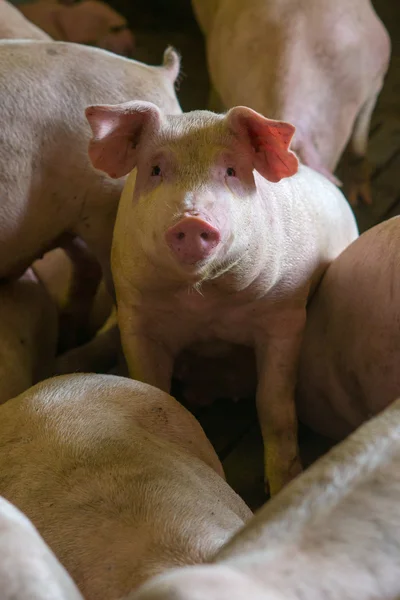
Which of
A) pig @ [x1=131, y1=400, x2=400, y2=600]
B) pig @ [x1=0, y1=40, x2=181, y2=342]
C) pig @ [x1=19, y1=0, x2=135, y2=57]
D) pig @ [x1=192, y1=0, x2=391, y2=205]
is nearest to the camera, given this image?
pig @ [x1=131, y1=400, x2=400, y2=600]

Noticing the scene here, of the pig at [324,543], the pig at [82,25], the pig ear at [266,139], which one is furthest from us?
the pig at [82,25]

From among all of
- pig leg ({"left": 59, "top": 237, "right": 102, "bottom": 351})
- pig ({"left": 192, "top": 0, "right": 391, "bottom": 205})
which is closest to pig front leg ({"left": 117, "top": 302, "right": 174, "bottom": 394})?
pig leg ({"left": 59, "top": 237, "right": 102, "bottom": 351})

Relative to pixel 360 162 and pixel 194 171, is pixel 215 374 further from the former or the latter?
pixel 360 162

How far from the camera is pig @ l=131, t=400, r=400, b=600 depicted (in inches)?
23.0

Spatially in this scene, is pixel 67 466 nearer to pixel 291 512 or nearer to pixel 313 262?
pixel 291 512

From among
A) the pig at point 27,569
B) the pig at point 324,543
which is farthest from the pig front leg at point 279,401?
the pig at point 27,569

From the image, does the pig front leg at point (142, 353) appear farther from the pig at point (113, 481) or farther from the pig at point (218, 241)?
the pig at point (113, 481)

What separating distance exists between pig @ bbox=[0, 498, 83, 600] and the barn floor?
2.94ft

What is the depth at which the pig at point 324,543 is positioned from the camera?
584 millimetres

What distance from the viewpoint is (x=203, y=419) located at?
1.77 metres

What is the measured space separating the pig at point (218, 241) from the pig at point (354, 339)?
60 mm

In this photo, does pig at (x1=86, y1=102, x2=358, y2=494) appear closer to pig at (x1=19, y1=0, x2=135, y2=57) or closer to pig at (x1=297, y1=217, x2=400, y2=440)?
pig at (x1=297, y1=217, x2=400, y2=440)

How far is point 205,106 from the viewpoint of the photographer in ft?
9.31

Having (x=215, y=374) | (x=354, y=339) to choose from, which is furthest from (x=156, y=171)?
(x=215, y=374)
